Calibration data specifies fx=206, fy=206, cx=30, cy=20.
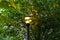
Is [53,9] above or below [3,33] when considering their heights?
above

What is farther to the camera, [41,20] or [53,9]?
[41,20]

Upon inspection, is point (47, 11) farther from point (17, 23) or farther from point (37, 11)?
point (17, 23)

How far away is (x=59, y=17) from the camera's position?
10.9 feet

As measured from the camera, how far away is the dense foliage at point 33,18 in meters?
3.04

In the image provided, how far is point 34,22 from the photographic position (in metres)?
3.21

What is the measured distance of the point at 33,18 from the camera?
10.4 ft

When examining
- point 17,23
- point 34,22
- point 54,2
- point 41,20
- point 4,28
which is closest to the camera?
point 54,2

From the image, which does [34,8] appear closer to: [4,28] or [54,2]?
[54,2]

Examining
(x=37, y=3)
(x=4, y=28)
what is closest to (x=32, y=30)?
(x=4, y=28)

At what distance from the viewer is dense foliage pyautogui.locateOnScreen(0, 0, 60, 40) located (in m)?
3.04

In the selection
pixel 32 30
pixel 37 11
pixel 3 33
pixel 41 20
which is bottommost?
pixel 3 33

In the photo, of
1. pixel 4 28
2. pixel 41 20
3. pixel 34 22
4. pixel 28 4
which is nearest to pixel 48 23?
pixel 41 20

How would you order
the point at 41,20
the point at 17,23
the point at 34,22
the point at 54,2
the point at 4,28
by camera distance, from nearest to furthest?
the point at 54,2 → the point at 34,22 → the point at 41,20 → the point at 17,23 → the point at 4,28

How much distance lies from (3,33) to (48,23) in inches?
49.7
